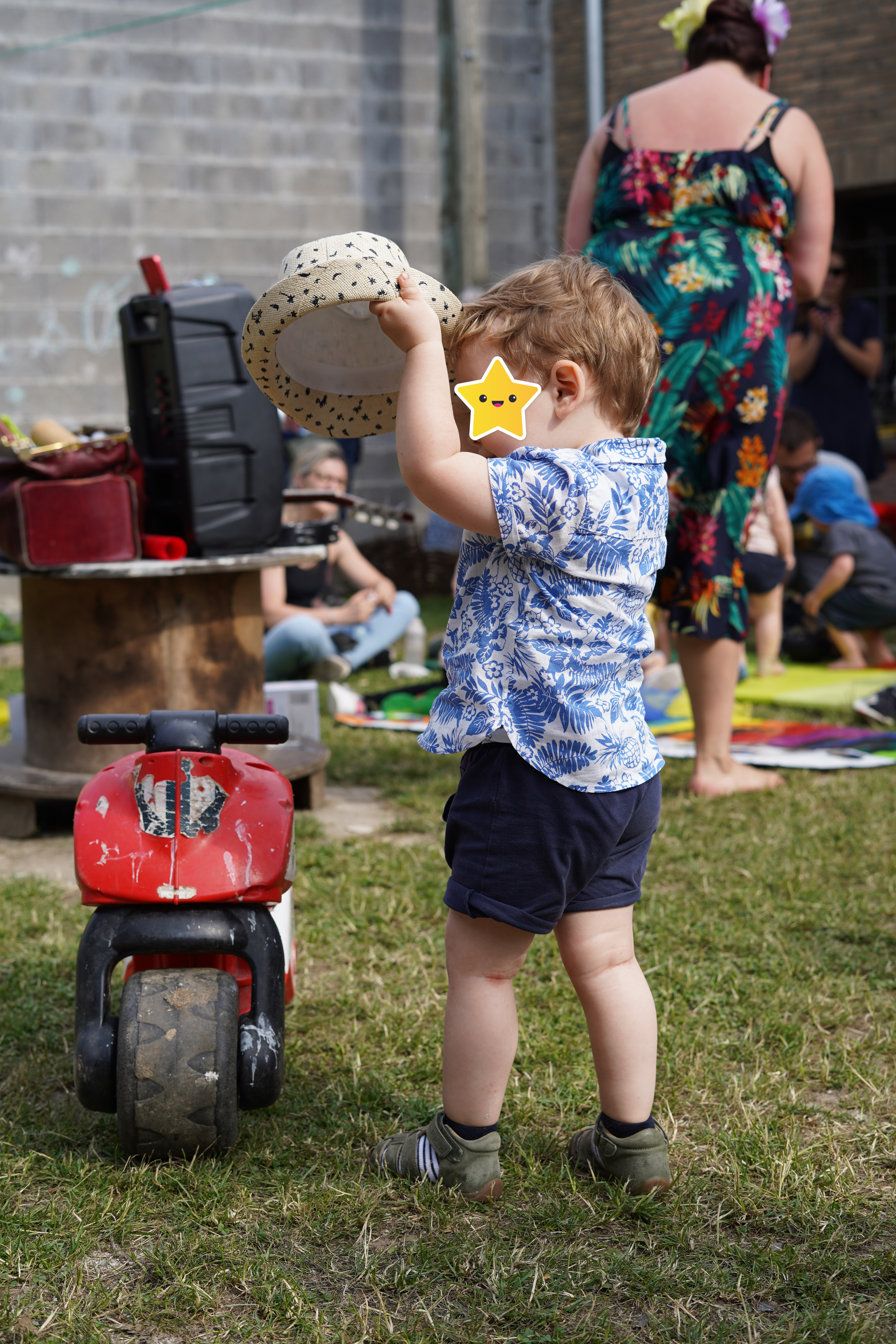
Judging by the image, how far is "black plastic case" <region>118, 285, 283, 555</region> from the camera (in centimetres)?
345

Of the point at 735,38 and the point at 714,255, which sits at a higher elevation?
the point at 735,38

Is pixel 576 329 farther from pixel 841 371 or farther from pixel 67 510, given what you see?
pixel 841 371

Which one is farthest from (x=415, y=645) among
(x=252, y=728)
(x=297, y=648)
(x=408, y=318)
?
(x=408, y=318)

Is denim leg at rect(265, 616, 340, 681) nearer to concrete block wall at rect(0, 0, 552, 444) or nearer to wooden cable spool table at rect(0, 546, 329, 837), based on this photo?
wooden cable spool table at rect(0, 546, 329, 837)

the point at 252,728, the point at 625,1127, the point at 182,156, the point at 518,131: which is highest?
the point at 518,131

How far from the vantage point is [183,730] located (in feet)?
6.51

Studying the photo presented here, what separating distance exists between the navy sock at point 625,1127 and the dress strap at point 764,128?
8.69 feet

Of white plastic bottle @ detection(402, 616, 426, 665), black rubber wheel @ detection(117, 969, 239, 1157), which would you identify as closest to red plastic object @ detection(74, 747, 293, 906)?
black rubber wheel @ detection(117, 969, 239, 1157)

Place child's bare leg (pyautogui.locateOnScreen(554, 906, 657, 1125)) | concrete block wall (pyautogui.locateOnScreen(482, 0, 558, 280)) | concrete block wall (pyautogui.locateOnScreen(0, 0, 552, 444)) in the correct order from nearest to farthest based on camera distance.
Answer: child's bare leg (pyautogui.locateOnScreen(554, 906, 657, 1125)), concrete block wall (pyautogui.locateOnScreen(0, 0, 552, 444)), concrete block wall (pyautogui.locateOnScreen(482, 0, 558, 280))

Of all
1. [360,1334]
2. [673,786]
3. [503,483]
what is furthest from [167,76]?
[360,1334]

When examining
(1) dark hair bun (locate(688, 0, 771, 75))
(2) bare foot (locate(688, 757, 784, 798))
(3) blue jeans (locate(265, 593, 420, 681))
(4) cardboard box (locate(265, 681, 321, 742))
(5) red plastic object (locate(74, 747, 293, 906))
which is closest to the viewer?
(5) red plastic object (locate(74, 747, 293, 906))

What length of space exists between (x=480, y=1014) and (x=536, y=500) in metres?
0.69

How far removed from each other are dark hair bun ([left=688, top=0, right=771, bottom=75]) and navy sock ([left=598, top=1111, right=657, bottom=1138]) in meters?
3.00

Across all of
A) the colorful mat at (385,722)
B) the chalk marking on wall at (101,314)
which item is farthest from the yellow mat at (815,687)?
the chalk marking on wall at (101,314)
